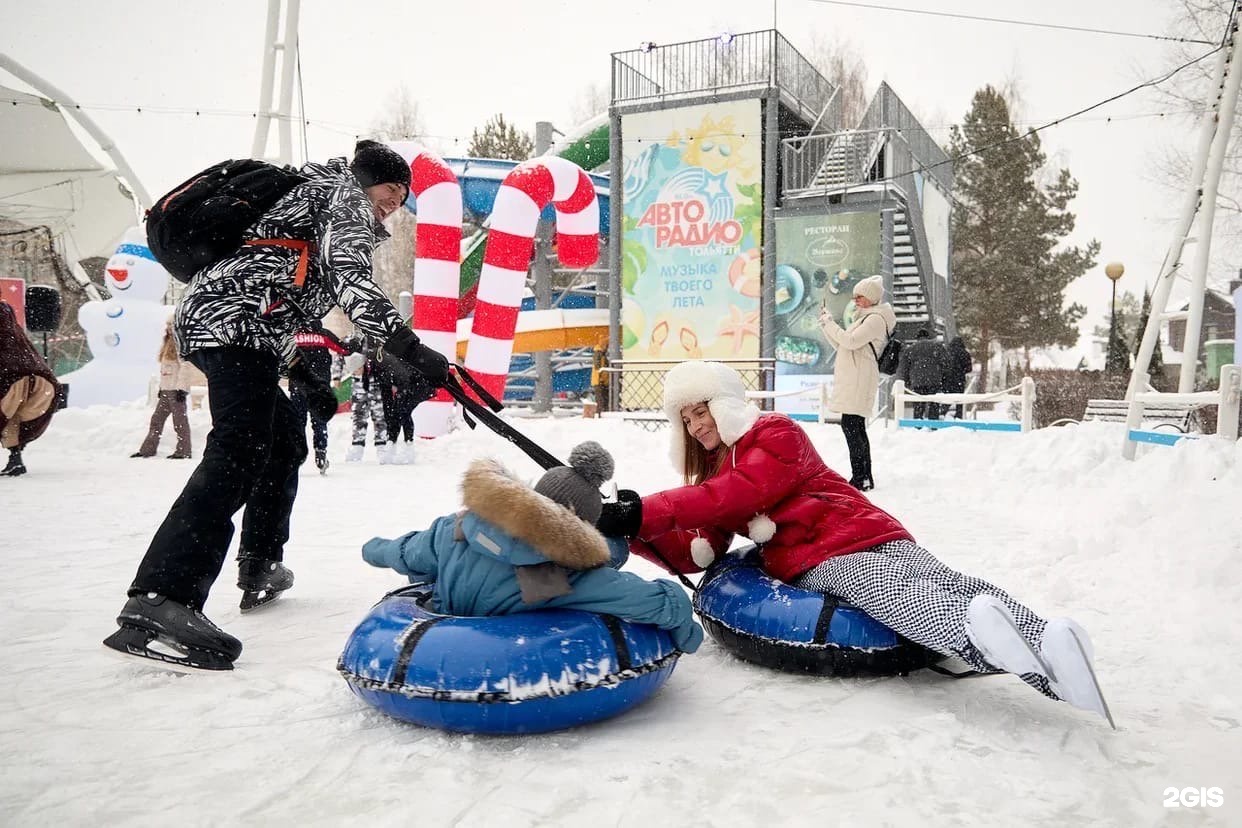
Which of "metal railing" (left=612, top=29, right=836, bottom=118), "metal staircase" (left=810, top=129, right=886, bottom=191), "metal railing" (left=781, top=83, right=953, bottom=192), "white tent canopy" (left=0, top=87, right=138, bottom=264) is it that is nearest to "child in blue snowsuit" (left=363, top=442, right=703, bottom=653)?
"white tent canopy" (left=0, top=87, right=138, bottom=264)

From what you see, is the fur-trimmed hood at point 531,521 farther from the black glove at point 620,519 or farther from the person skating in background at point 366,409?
the person skating in background at point 366,409

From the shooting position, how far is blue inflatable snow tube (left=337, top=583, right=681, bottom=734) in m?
1.88

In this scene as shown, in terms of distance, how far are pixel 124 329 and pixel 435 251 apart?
18.6 feet

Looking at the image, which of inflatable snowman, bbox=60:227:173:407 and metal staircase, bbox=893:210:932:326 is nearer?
inflatable snowman, bbox=60:227:173:407

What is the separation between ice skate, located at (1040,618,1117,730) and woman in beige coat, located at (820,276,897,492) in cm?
467

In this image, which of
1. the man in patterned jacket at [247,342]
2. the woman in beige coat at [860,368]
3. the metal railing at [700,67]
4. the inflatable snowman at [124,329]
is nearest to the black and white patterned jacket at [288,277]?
the man in patterned jacket at [247,342]

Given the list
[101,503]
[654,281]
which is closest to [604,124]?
[654,281]

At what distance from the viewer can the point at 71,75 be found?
347 inches

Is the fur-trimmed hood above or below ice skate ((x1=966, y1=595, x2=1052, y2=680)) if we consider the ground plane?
above

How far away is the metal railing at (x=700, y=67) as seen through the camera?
14609 mm

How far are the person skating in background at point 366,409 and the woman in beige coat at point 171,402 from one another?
166 cm

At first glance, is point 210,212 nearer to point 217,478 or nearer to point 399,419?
point 217,478

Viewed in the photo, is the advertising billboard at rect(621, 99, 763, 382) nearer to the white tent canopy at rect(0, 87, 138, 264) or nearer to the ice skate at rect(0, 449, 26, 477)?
the white tent canopy at rect(0, 87, 138, 264)

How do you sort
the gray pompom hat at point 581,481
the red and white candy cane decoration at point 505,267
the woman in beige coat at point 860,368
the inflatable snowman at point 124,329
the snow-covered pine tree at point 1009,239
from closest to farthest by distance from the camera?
the gray pompom hat at point 581,481 → the woman in beige coat at point 860,368 → the red and white candy cane decoration at point 505,267 → the inflatable snowman at point 124,329 → the snow-covered pine tree at point 1009,239
